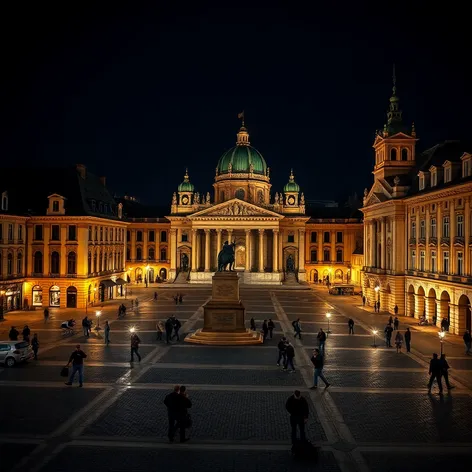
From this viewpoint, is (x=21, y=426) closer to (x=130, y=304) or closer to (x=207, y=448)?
(x=207, y=448)

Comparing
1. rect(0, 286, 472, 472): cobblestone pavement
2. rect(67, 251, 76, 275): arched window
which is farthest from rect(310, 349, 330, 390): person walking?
rect(67, 251, 76, 275): arched window

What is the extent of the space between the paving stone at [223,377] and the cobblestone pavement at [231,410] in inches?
2.1

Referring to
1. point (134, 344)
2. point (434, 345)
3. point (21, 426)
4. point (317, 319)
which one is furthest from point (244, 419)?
point (317, 319)

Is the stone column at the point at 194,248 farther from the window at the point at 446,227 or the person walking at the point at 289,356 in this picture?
the person walking at the point at 289,356

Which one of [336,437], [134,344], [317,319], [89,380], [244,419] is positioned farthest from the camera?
[317,319]

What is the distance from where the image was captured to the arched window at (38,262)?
64188mm

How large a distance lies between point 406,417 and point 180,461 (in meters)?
9.60

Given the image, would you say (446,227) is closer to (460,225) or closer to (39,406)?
(460,225)

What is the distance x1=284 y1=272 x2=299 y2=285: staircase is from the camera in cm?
10626

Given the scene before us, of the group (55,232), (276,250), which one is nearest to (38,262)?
(55,232)

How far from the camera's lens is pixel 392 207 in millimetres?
63812

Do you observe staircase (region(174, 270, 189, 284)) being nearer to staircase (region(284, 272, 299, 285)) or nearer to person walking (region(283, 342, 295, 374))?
staircase (region(284, 272, 299, 285))

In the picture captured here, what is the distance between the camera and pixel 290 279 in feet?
358

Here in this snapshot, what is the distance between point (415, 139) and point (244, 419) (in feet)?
183
